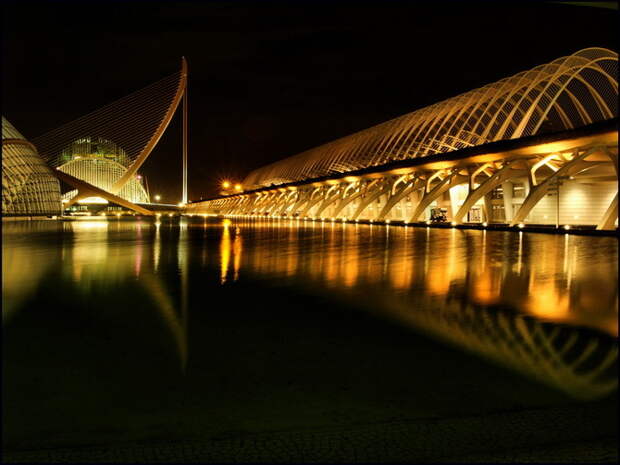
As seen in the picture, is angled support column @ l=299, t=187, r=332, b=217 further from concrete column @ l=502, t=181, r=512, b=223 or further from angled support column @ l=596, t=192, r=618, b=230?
angled support column @ l=596, t=192, r=618, b=230

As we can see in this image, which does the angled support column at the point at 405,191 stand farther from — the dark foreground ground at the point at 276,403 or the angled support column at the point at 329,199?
the dark foreground ground at the point at 276,403

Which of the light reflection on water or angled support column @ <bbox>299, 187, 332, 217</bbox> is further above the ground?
angled support column @ <bbox>299, 187, 332, 217</bbox>

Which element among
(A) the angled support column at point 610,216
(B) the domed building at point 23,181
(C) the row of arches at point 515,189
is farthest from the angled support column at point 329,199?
(A) the angled support column at point 610,216

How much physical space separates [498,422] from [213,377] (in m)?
1.81

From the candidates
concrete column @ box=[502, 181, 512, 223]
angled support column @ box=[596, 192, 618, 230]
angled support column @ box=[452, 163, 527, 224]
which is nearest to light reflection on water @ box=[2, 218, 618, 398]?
angled support column @ box=[596, 192, 618, 230]

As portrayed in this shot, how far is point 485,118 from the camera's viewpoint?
56.5 m

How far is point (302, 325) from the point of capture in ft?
17.4

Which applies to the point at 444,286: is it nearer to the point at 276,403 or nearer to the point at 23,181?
the point at 276,403

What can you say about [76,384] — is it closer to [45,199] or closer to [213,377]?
[213,377]

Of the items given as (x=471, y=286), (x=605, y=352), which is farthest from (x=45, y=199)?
(x=605, y=352)

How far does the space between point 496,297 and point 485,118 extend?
53505 mm

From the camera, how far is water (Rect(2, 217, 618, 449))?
3.12 metres

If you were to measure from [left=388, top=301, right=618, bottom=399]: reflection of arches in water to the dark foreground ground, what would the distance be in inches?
8.5

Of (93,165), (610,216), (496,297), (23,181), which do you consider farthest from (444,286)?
(93,165)
